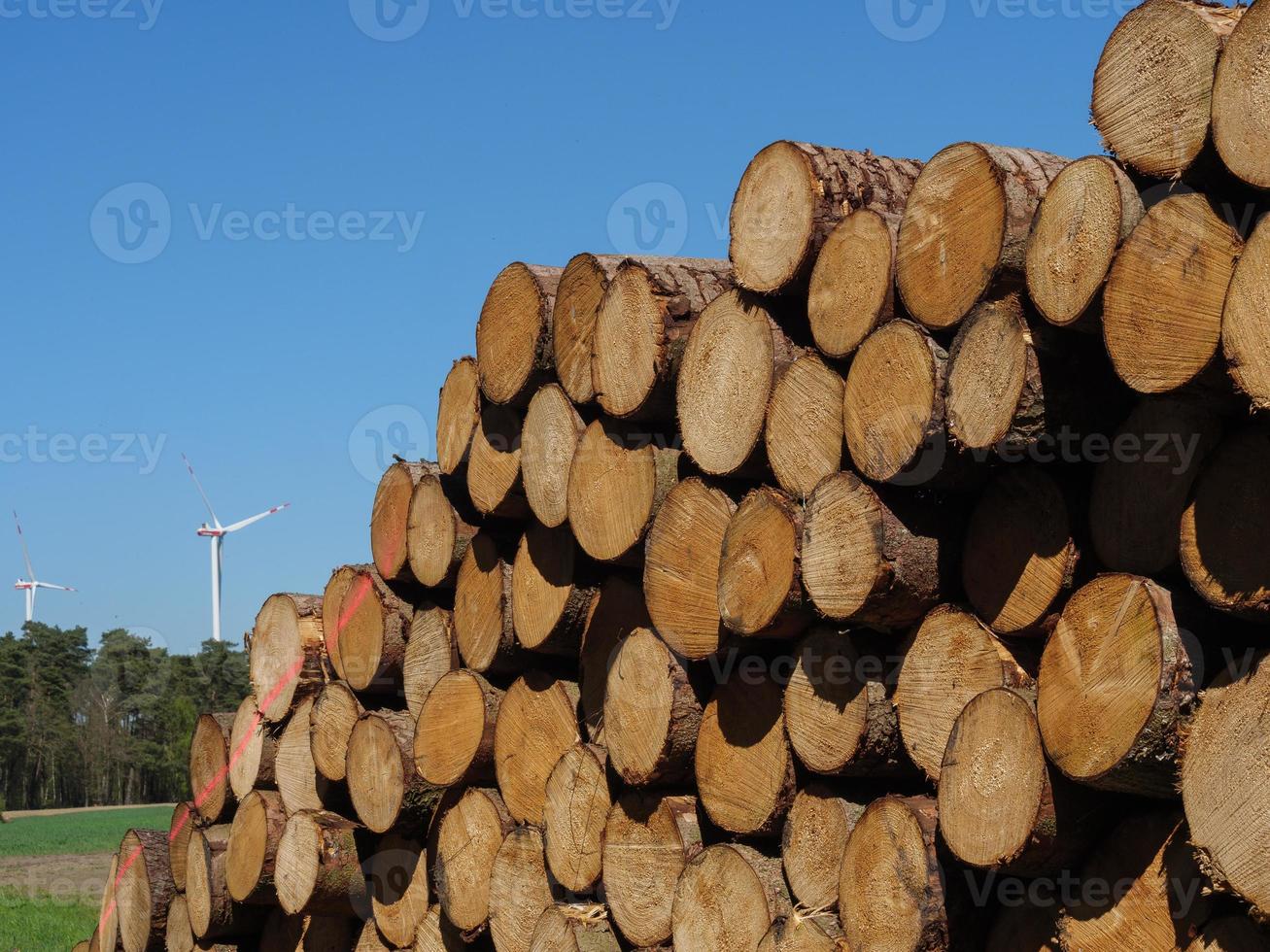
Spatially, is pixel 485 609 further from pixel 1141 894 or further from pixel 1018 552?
pixel 1141 894

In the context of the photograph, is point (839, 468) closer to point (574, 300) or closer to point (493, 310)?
point (574, 300)

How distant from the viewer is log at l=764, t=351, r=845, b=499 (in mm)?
3949

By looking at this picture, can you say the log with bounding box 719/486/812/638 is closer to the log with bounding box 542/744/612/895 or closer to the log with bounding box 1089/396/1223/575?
the log with bounding box 1089/396/1223/575

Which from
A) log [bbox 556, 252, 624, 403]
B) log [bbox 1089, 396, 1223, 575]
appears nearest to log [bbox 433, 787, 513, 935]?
log [bbox 556, 252, 624, 403]

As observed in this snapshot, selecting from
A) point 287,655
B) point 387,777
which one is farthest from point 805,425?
point 287,655

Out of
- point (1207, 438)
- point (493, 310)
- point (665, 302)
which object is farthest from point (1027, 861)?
point (493, 310)

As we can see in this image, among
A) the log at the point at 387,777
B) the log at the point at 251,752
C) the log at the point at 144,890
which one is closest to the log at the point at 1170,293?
the log at the point at 387,777

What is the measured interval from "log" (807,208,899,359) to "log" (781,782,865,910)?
1.34 metres

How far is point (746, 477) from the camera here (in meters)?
4.38

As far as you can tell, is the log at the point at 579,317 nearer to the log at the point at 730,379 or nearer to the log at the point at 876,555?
the log at the point at 730,379

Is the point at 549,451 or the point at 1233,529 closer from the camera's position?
the point at 1233,529

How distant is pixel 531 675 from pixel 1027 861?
252cm

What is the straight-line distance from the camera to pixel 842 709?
12.5ft

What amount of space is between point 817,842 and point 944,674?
69 centimetres
